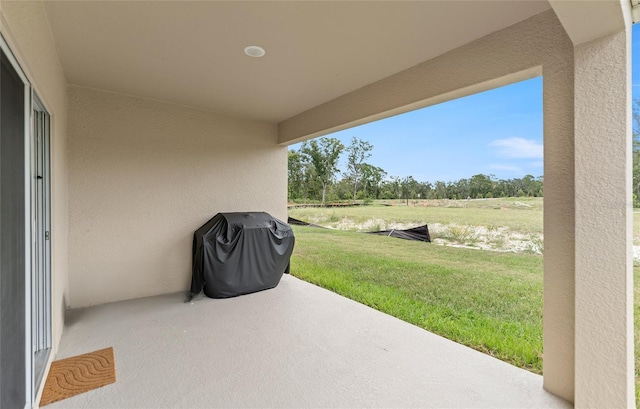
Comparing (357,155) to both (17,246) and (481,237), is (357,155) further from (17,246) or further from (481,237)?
(17,246)

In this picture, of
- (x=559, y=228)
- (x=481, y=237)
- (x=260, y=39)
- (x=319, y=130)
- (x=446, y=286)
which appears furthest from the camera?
(x=481, y=237)

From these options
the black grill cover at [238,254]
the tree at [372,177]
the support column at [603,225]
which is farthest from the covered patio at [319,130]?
the tree at [372,177]

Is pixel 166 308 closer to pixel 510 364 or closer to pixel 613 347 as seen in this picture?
pixel 510 364

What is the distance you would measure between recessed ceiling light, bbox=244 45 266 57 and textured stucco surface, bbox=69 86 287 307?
6.52 feet

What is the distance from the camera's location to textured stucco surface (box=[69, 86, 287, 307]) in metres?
3.38

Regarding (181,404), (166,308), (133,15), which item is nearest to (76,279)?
(166,308)

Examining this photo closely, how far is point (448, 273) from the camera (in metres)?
5.29

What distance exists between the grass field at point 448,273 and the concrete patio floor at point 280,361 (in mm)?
430

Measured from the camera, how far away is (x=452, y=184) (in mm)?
6594

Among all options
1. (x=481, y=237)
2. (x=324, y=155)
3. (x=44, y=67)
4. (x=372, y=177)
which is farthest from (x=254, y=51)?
(x=324, y=155)

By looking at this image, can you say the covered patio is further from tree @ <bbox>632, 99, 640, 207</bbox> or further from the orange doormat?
tree @ <bbox>632, 99, 640, 207</bbox>

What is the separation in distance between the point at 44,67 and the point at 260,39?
5.00 ft

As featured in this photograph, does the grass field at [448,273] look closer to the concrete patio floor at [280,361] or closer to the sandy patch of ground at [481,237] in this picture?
the sandy patch of ground at [481,237]

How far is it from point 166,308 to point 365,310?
2.38m
